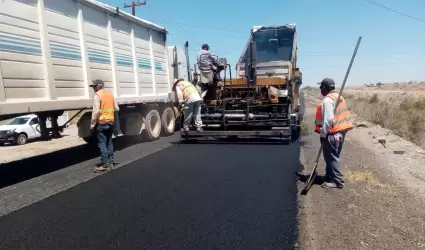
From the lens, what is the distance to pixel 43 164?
632cm

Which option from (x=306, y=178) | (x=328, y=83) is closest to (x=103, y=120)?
(x=306, y=178)

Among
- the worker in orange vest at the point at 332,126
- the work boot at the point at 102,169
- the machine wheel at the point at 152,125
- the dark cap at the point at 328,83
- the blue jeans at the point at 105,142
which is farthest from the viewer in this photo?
the machine wheel at the point at 152,125

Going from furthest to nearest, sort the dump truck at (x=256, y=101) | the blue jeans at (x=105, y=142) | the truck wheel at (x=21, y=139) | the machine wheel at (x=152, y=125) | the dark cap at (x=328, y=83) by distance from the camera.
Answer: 1. the truck wheel at (x=21, y=139)
2. the machine wheel at (x=152, y=125)
3. the dump truck at (x=256, y=101)
4. the blue jeans at (x=105, y=142)
5. the dark cap at (x=328, y=83)

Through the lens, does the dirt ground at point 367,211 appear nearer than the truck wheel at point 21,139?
Yes

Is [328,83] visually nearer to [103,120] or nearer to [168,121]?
[103,120]

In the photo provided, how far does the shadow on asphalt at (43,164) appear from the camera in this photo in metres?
5.37

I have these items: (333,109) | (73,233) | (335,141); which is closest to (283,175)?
(335,141)

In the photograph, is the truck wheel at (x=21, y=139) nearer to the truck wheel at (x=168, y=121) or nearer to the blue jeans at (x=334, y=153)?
the truck wheel at (x=168, y=121)

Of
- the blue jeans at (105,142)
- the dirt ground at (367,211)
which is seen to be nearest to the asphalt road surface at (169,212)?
the dirt ground at (367,211)

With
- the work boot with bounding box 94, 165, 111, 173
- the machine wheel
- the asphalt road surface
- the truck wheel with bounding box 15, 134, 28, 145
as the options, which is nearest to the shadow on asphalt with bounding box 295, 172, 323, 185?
the asphalt road surface

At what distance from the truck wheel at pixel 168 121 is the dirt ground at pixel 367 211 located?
479 centimetres

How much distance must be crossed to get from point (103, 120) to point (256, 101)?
3.91 metres

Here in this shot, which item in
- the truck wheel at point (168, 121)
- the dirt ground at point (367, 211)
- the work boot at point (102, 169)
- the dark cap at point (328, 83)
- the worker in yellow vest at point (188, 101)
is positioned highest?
the dark cap at point (328, 83)

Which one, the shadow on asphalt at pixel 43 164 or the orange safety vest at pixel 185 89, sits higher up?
the orange safety vest at pixel 185 89
